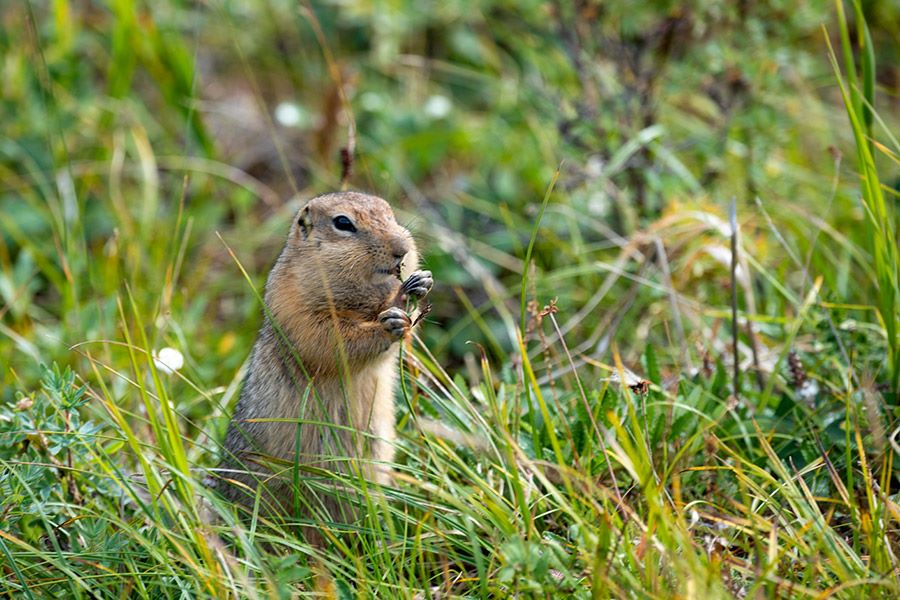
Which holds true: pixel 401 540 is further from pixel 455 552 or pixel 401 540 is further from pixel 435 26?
pixel 435 26

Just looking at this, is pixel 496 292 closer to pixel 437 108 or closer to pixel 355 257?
pixel 355 257

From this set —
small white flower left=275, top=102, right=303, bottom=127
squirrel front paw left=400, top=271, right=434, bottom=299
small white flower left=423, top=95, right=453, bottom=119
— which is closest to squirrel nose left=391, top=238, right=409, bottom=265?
squirrel front paw left=400, top=271, right=434, bottom=299

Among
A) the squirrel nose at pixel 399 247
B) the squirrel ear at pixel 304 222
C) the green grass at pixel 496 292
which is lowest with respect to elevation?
the green grass at pixel 496 292

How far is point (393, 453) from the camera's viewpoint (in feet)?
10.3

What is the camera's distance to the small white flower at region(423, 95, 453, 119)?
5.78m

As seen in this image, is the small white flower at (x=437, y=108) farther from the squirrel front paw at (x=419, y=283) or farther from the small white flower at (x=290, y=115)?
the squirrel front paw at (x=419, y=283)

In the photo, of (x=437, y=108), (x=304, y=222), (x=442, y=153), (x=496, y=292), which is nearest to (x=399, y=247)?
(x=304, y=222)

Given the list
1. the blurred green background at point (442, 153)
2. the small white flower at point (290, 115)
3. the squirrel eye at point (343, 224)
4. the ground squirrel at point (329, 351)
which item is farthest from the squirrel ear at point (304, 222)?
the small white flower at point (290, 115)

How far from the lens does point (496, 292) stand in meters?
4.52

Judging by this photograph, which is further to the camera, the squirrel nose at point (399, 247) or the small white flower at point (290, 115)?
the small white flower at point (290, 115)

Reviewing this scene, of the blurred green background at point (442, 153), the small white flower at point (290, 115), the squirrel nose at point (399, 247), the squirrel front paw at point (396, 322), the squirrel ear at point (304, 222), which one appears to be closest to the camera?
the squirrel front paw at point (396, 322)

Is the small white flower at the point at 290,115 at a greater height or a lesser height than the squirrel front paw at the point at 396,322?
greater

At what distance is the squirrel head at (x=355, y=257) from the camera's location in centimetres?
304

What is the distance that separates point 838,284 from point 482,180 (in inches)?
79.4
